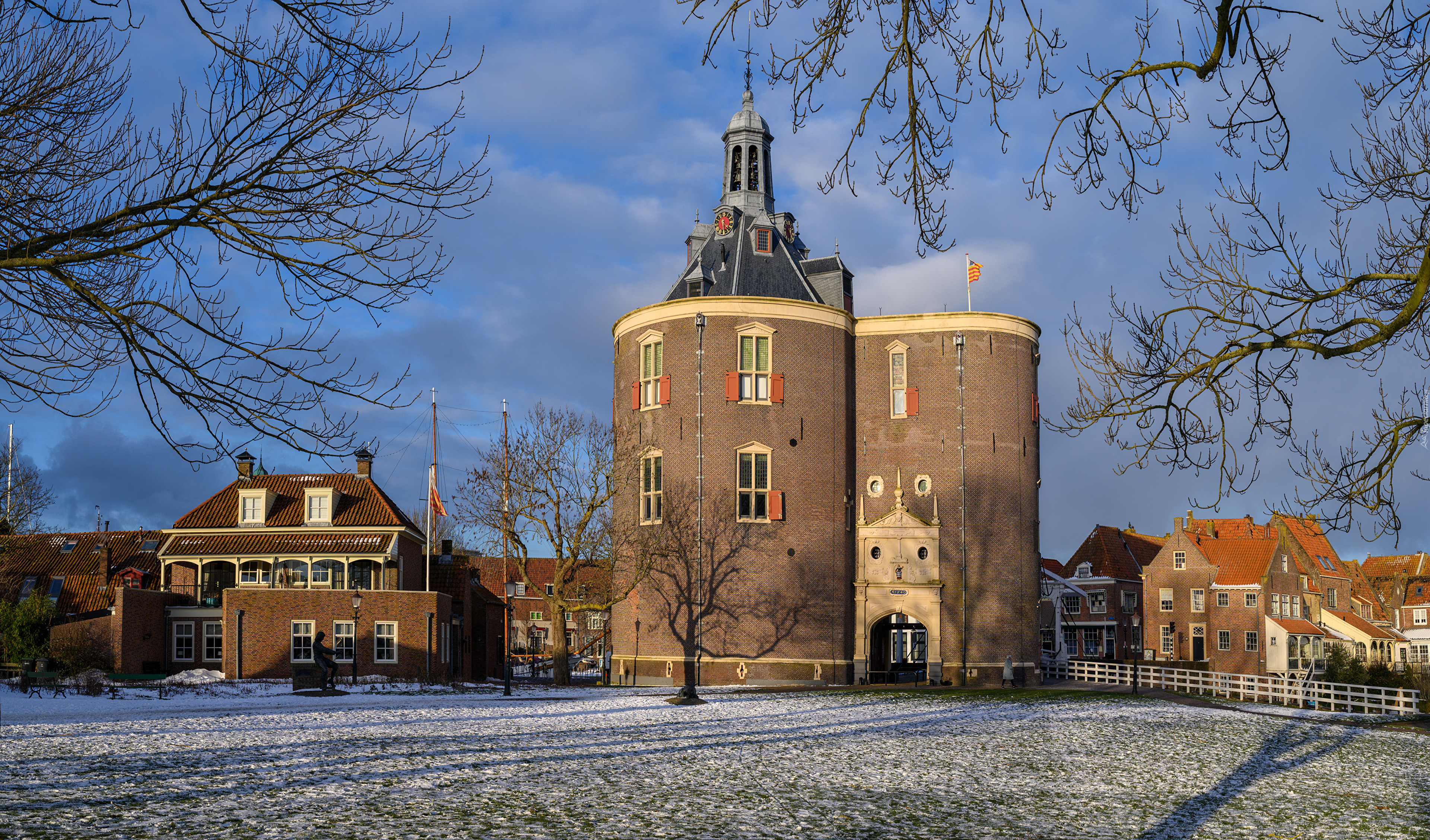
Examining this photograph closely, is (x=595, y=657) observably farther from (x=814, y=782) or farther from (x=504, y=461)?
A: (x=814, y=782)

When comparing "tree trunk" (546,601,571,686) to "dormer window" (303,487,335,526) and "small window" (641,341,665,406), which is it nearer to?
"small window" (641,341,665,406)

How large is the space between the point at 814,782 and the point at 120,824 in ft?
22.5

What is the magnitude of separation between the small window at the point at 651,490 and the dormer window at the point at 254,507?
16.2 meters

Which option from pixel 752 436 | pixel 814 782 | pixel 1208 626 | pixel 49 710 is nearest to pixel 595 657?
pixel 1208 626

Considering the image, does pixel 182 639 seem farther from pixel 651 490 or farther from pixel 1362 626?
pixel 1362 626

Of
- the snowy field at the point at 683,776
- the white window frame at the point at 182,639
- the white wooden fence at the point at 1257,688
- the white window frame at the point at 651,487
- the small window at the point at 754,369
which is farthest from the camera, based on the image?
the white window frame at the point at 182,639

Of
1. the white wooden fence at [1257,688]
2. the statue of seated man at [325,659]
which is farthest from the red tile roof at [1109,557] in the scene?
the statue of seated man at [325,659]

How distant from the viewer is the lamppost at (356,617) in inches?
1700

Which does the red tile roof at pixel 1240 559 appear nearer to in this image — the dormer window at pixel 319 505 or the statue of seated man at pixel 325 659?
the dormer window at pixel 319 505

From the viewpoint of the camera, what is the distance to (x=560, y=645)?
40.4 m

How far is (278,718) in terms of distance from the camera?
21.6 m

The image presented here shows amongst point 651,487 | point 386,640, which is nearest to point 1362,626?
point 651,487

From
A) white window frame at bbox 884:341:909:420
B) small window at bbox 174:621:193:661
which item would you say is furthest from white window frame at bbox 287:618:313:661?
white window frame at bbox 884:341:909:420

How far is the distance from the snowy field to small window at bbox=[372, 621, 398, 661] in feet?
66.1
